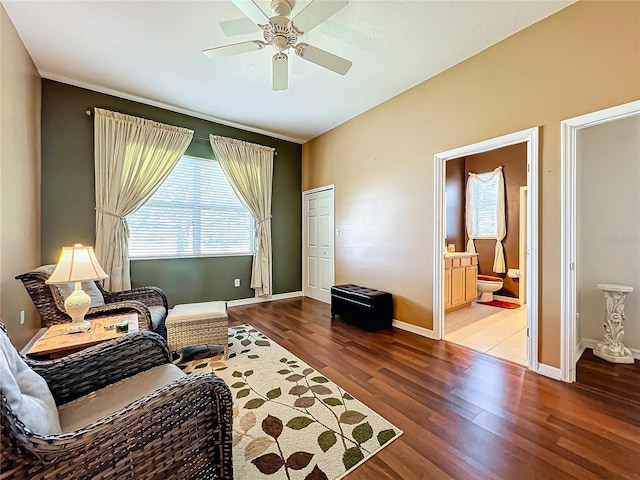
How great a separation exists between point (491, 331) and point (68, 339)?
4090 millimetres

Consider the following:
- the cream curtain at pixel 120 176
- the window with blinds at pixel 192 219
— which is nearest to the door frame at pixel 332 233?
the window with blinds at pixel 192 219

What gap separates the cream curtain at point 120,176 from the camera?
3443 mm

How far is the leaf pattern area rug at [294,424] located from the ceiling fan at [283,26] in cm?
268

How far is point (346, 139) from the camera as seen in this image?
14.5ft

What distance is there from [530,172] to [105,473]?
326 centimetres

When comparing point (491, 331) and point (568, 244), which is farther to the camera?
point (491, 331)

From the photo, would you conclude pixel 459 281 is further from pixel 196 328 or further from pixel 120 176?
pixel 120 176

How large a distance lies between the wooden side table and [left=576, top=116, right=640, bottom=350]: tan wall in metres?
3.96

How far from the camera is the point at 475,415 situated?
71.8 inches

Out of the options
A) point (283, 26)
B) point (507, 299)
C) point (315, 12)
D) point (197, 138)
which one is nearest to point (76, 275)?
point (283, 26)

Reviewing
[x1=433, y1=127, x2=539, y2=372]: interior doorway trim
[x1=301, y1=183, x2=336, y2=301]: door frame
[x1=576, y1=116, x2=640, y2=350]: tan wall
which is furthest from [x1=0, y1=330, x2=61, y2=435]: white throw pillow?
[x1=301, y1=183, x2=336, y2=301]: door frame

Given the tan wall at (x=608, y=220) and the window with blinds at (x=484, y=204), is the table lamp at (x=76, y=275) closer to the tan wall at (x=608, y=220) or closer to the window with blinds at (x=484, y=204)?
the tan wall at (x=608, y=220)

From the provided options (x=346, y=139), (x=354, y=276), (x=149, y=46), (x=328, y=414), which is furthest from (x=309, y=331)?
(x=149, y=46)

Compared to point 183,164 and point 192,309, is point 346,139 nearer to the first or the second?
point 183,164
